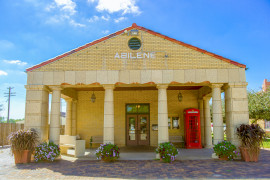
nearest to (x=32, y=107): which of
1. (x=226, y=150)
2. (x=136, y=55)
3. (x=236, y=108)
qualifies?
(x=136, y=55)

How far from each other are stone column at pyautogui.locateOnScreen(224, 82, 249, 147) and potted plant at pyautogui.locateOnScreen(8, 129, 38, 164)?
9.86 metres

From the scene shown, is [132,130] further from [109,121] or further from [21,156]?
[21,156]

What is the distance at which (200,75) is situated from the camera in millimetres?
11922

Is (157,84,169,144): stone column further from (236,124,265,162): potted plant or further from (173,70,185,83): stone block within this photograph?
(236,124,265,162): potted plant

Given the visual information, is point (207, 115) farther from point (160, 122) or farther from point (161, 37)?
point (161, 37)

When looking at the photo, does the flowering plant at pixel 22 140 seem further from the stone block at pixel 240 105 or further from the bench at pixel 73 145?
the stone block at pixel 240 105

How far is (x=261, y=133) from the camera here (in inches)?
418

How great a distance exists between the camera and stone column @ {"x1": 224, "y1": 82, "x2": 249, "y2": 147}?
11.6 metres

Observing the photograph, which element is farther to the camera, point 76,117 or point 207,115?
point 76,117

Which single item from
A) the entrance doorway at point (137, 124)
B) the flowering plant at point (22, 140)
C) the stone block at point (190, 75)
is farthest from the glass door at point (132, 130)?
the flowering plant at point (22, 140)

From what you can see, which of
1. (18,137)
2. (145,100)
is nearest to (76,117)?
(145,100)

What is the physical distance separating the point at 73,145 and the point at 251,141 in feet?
30.5

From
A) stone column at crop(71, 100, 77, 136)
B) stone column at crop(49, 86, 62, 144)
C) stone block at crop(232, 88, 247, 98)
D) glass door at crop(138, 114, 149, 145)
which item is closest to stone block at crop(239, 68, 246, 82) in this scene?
stone block at crop(232, 88, 247, 98)

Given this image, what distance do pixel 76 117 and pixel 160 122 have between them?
817 centimetres
